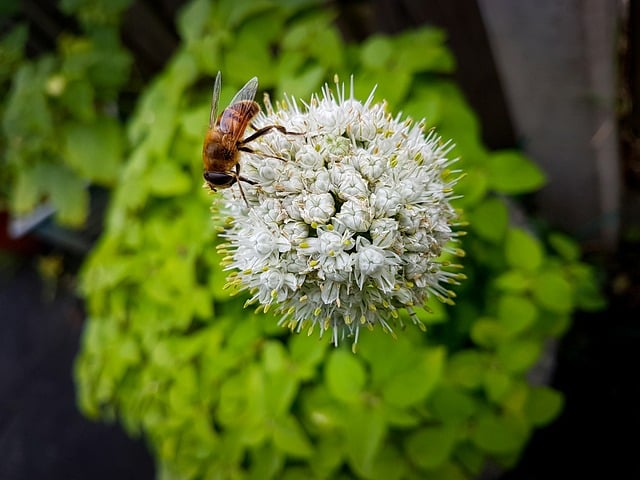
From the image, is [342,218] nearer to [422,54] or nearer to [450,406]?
[450,406]

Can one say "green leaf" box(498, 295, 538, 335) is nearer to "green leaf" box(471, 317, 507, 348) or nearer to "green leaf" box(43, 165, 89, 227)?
"green leaf" box(471, 317, 507, 348)

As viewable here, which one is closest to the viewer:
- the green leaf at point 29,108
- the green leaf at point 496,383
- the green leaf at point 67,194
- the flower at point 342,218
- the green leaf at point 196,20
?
the flower at point 342,218

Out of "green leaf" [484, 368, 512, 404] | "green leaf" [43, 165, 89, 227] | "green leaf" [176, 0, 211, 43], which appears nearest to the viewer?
"green leaf" [484, 368, 512, 404]

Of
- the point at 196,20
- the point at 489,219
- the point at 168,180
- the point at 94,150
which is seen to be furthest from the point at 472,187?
the point at 94,150

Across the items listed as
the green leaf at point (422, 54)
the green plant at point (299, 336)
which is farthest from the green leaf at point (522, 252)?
the green leaf at point (422, 54)

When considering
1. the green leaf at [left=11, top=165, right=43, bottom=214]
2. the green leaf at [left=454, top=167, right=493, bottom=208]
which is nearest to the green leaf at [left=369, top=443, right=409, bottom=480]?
the green leaf at [left=454, top=167, right=493, bottom=208]

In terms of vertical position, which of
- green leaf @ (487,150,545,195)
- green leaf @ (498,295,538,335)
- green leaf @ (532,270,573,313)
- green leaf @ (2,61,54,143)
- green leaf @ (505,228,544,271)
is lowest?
green leaf @ (498,295,538,335)

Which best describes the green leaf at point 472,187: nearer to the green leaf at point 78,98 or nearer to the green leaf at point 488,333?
the green leaf at point 488,333

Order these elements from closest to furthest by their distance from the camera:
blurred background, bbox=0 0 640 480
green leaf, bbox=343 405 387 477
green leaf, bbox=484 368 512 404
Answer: green leaf, bbox=343 405 387 477 → green leaf, bbox=484 368 512 404 → blurred background, bbox=0 0 640 480
